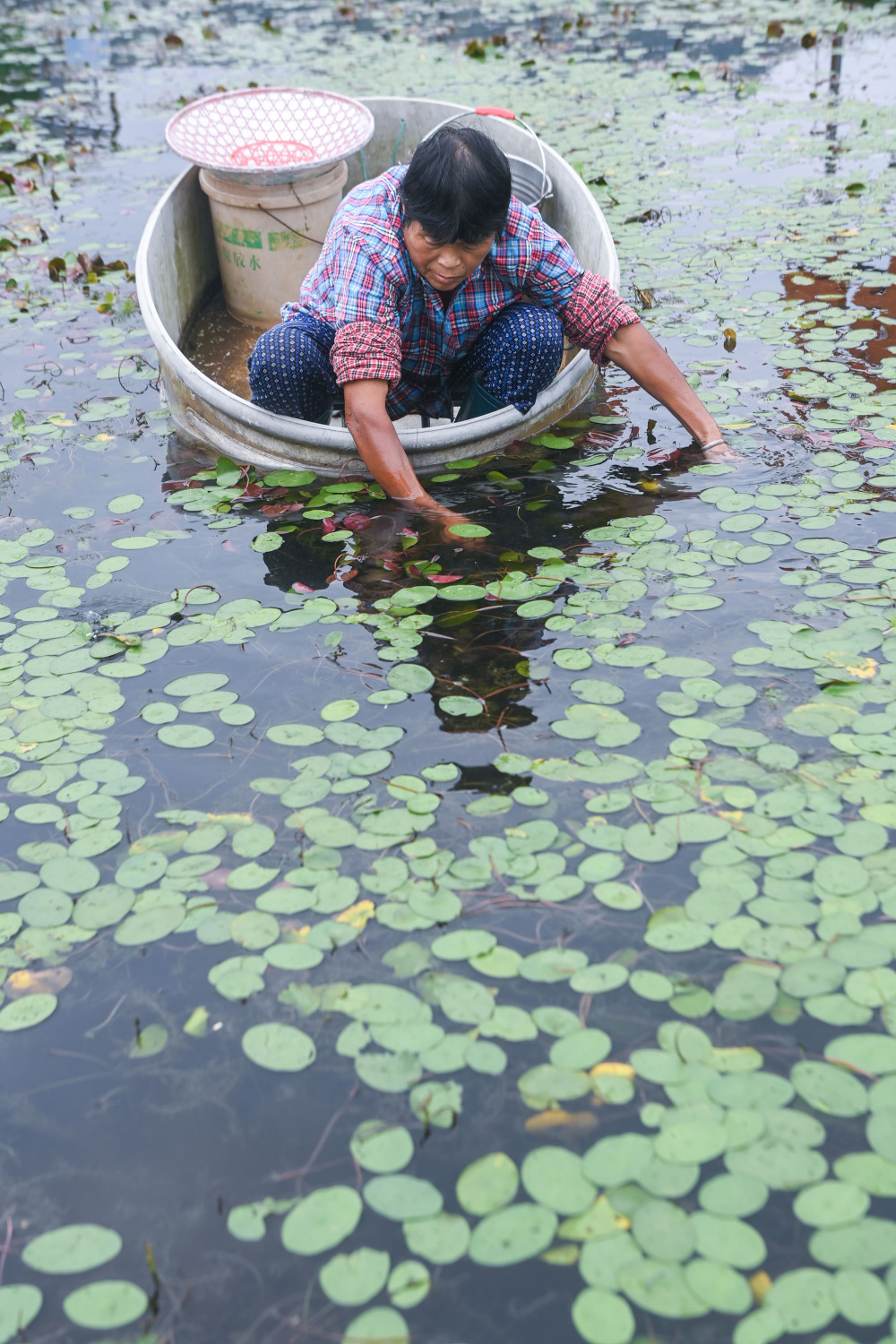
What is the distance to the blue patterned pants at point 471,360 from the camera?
122 inches

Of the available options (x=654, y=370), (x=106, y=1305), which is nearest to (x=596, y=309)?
(x=654, y=370)

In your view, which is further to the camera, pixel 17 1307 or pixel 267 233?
pixel 267 233

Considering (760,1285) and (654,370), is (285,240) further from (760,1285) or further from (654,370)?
(760,1285)

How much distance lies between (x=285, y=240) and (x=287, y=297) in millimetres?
238

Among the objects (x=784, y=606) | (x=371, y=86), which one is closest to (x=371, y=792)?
(x=784, y=606)

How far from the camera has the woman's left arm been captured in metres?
3.13

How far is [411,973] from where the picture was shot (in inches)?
73.4

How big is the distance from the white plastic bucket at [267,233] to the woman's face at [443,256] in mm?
1589

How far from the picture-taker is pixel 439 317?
310 cm

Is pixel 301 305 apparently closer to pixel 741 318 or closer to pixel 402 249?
pixel 402 249

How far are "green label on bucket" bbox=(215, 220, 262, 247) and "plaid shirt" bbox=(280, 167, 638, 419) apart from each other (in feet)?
3.79

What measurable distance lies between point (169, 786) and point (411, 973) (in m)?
→ 0.77

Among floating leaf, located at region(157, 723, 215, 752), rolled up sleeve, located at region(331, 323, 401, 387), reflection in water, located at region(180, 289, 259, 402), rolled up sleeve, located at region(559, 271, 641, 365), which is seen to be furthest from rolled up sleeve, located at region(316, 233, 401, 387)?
reflection in water, located at region(180, 289, 259, 402)

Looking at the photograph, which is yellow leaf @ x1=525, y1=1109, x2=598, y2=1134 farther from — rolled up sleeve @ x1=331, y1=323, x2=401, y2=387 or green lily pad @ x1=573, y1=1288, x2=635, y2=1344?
rolled up sleeve @ x1=331, y1=323, x2=401, y2=387
